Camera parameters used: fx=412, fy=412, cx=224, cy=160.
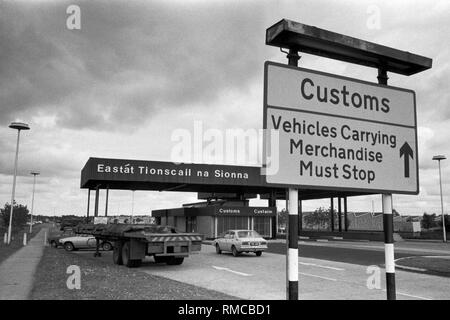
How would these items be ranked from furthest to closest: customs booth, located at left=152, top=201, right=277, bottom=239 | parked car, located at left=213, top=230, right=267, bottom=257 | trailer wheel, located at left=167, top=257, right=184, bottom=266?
customs booth, located at left=152, top=201, right=277, bottom=239 < parked car, located at left=213, top=230, right=267, bottom=257 < trailer wheel, located at left=167, top=257, right=184, bottom=266

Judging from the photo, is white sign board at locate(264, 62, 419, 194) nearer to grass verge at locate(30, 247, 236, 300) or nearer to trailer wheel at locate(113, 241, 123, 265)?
grass verge at locate(30, 247, 236, 300)

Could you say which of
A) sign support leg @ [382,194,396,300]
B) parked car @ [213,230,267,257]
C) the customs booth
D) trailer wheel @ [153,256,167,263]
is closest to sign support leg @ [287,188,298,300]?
sign support leg @ [382,194,396,300]

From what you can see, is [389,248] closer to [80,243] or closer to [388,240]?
[388,240]

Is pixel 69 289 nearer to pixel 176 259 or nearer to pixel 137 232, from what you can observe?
pixel 137 232

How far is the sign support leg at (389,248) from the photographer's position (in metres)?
4.19

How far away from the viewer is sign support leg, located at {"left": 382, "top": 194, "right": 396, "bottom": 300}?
13.7 feet

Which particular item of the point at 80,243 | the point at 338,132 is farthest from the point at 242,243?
the point at 338,132

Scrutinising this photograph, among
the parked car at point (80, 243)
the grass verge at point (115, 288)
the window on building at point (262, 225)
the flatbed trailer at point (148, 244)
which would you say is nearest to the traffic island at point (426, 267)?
the flatbed trailer at point (148, 244)

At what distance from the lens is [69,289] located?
35.5ft

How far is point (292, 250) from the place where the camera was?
368 centimetres

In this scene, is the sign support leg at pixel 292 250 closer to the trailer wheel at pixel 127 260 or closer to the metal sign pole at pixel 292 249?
the metal sign pole at pixel 292 249

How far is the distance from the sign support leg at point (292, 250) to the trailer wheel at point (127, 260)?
559 inches

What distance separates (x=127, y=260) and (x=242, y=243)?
26.2 feet
